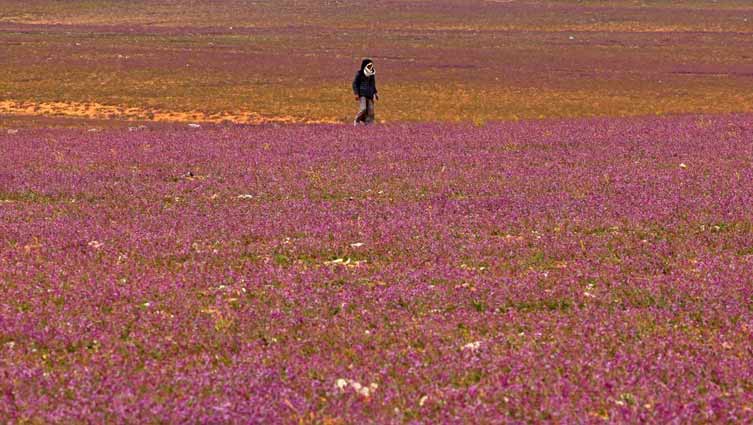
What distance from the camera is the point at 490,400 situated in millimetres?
6914

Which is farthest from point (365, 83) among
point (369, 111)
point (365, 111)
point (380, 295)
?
point (380, 295)

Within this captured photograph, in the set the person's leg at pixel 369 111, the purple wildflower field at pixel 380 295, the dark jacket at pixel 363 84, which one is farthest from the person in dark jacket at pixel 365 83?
the purple wildflower field at pixel 380 295

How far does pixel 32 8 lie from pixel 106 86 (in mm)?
104336

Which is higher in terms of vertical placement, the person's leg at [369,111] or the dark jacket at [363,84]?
the dark jacket at [363,84]

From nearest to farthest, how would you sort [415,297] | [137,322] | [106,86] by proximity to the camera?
1. [137,322]
2. [415,297]
3. [106,86]

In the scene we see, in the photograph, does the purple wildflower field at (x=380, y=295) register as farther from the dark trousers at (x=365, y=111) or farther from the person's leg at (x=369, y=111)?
the person's leg at (x=369, y=111)

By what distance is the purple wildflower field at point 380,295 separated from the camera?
698cm

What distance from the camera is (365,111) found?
111ft

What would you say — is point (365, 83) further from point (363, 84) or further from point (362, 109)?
point (362, 109)

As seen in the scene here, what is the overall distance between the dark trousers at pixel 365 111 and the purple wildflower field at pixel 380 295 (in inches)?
545

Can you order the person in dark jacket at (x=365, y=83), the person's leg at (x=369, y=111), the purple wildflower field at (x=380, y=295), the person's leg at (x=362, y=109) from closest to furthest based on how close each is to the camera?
the purple wildflower field at (x=380, y=295) < the person in dark jacket at (x=365, y=83) < the person's leg at (x=362, y=109) < the person's leg at (x=369, y=111)

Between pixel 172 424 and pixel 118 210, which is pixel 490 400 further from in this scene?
pixel 118 210

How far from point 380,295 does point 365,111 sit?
2437 cm

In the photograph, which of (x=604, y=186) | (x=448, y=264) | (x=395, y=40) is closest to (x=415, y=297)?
(x=448, y=264)
